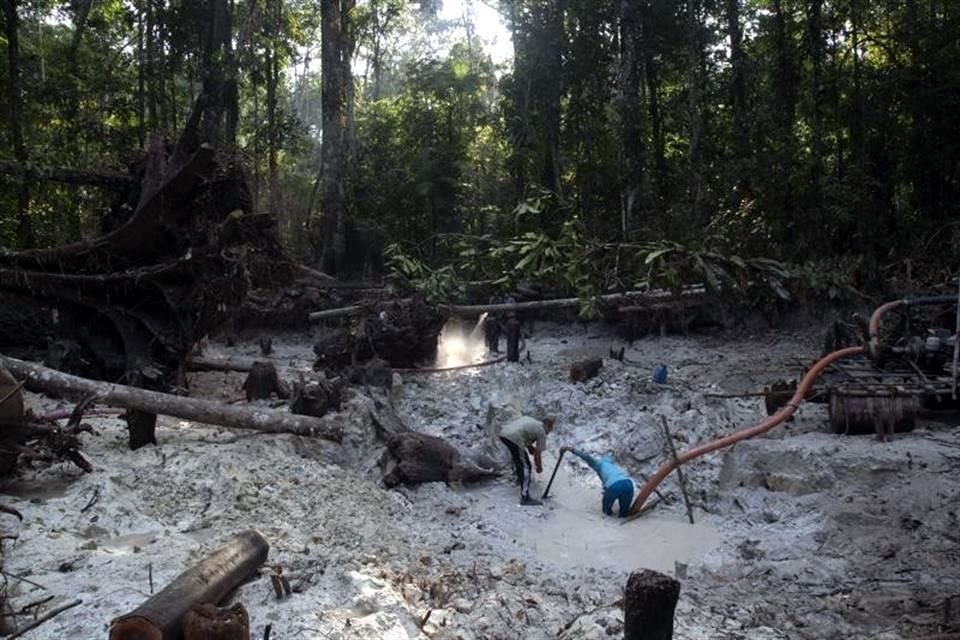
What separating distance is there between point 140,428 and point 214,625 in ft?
15.8

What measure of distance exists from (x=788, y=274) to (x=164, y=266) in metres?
8.88

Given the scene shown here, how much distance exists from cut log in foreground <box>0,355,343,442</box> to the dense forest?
13.4 feet

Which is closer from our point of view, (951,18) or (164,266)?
(164,266)

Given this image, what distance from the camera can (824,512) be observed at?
293 inches

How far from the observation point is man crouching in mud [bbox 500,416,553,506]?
8.73 metres

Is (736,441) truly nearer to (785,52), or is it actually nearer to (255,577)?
(255,577)

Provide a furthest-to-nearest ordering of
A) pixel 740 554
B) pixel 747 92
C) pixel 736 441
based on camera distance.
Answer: pixel 747 92, pixel 736 441, pixel 740 554

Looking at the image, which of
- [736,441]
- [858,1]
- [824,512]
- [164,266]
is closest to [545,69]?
[858,1]

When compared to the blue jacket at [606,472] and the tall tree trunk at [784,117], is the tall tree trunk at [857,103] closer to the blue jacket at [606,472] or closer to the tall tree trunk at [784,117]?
the tall tree trunk at [784,117]

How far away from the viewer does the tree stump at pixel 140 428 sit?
7992 millimetres

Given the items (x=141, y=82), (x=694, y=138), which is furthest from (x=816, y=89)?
(x=141, y=82)

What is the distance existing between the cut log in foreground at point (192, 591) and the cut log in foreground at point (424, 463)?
328 cm

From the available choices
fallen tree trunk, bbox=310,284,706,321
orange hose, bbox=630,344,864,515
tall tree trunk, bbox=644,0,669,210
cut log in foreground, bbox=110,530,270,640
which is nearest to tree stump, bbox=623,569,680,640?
cut log in foreground, bbox=110,530,270,640

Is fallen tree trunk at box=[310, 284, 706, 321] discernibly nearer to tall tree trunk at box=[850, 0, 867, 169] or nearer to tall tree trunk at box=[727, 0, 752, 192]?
tall tree trunk at box=[727, 0, 752, 192]
